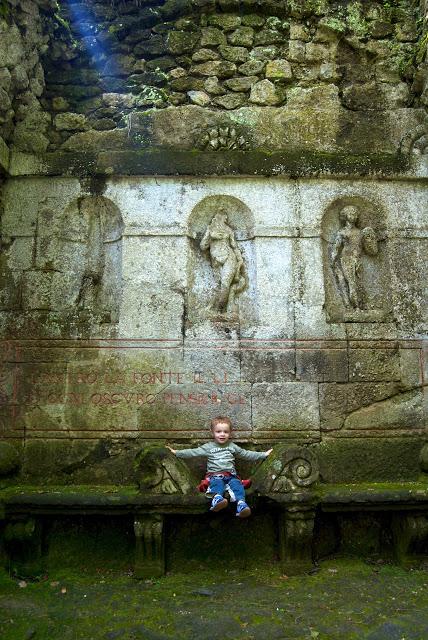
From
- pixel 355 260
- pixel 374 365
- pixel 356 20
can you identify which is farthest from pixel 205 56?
pixel 374 365

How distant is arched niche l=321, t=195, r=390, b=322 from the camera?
6219 millimetres

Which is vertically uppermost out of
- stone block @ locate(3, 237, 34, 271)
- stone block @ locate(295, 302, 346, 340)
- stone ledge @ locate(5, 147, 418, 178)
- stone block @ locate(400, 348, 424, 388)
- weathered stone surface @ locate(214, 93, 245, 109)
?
weathered stone surface @ locate(214, 93, 245, 109)

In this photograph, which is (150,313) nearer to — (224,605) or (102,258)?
(102,258)

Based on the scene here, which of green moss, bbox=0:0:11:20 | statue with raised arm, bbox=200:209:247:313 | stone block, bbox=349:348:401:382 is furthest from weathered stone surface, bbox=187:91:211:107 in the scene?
stone block, bbox=349:348:401:382

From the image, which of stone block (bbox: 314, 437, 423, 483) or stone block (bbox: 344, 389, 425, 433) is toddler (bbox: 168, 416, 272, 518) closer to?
→ stone block (bbox: 314, 437, 423, 483)

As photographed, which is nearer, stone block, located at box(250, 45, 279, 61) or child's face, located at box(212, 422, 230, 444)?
child's face, located at box(212, 422, 230, 444)

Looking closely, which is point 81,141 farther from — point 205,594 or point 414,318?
point 205,594

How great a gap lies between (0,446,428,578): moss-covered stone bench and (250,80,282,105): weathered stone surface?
3951 mm

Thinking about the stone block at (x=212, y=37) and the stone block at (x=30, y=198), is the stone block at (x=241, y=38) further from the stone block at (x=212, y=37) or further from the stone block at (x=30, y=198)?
the stone block at (x=30, y=198)

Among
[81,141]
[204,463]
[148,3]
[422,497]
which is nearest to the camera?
[422,497]

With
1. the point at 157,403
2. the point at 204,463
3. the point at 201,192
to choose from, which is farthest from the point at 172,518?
the point at 201,192

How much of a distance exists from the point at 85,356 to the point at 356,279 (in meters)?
2.94

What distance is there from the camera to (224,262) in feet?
20.4

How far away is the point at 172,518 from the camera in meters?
5.22
